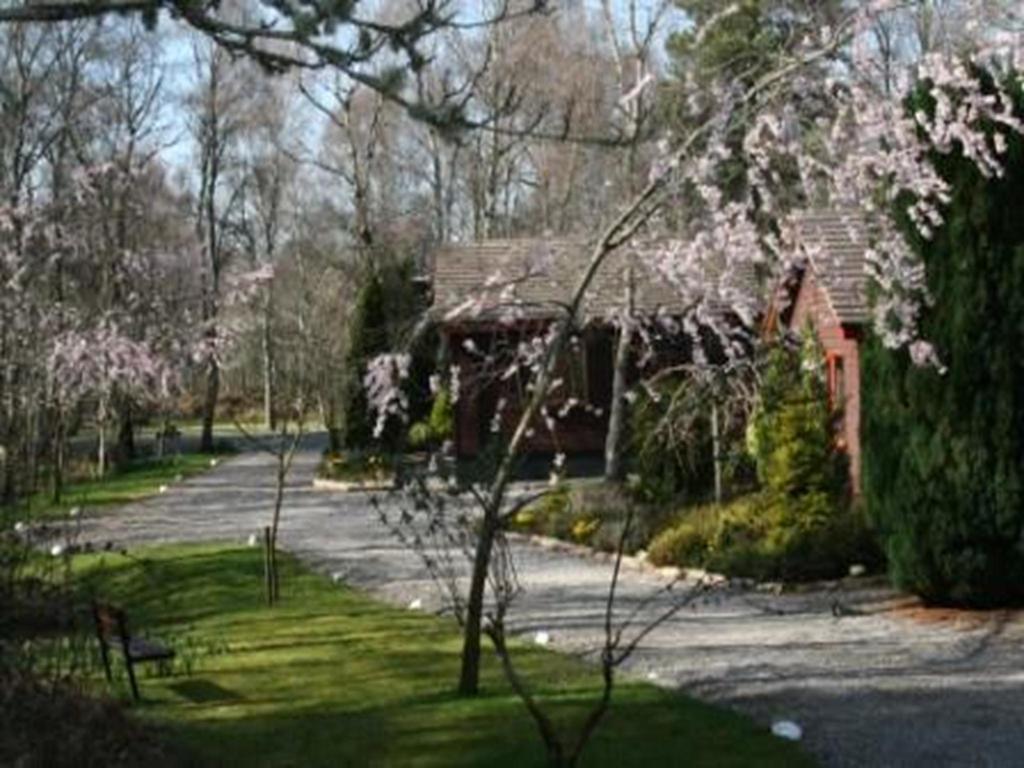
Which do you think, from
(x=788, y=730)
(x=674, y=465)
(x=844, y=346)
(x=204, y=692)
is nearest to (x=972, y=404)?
(x=788, y=730)

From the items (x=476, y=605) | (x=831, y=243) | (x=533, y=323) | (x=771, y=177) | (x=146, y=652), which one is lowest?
(x=146, y=652)

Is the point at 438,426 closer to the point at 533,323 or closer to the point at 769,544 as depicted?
the point at 533,323

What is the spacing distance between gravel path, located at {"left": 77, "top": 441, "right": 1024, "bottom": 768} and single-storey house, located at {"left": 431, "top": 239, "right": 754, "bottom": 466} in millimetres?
1717

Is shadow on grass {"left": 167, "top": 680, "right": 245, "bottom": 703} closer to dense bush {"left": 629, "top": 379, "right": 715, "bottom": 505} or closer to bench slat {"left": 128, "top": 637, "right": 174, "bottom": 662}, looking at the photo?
bench slat {"left": 128, "top": 637, "right": 174, "bottom": 662}

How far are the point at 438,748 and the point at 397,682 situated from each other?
6.98 feet

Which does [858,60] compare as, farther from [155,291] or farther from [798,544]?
[155,291]

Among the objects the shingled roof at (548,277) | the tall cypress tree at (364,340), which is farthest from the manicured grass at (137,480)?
the shingled roof at (548,277)

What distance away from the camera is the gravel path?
866 centimetres

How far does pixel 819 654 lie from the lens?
37.8ft

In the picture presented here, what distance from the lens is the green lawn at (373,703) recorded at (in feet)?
27.5

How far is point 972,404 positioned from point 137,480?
25.0 metres

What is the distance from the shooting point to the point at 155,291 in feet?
87.9

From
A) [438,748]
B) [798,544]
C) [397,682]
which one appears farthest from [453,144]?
[798,544]

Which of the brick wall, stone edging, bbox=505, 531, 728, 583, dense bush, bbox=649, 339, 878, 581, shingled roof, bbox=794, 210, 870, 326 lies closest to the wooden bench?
shingled roof, bbox=794, 210, 870, 326
